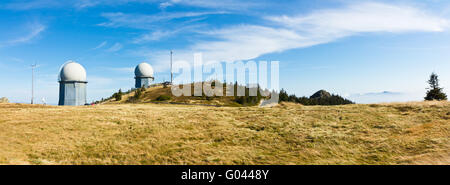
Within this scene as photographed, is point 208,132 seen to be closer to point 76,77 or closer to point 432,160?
point 432,160

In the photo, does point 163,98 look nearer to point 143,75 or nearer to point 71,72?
point 71,72

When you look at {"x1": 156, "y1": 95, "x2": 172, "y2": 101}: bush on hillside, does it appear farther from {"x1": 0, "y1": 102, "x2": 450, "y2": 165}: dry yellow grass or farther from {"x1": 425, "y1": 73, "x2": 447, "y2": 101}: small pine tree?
{"x1": 425, "y1": 73, "x2": 447, "y2": 101}: small pine tree

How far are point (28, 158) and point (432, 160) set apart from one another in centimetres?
2466

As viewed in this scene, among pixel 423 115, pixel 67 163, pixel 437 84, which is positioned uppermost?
pixel 437 84

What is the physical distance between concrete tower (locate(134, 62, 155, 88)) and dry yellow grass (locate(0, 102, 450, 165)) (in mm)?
82379

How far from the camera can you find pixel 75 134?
22094 mm

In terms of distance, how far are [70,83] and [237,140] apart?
86388 mm

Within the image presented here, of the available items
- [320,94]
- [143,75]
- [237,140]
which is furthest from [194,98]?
[320,94]

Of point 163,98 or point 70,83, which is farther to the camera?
point 70,83

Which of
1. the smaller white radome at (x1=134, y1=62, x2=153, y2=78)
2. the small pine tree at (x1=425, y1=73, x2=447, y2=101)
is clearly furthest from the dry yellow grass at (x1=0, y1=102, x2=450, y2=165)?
the smaller white radome at (x1=134, y1=62, x2=153, y2=78)

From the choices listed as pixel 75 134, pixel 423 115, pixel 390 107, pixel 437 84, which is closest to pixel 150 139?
pixel 75 134

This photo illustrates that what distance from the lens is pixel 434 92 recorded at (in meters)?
60.0

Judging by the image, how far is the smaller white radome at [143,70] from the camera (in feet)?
364
